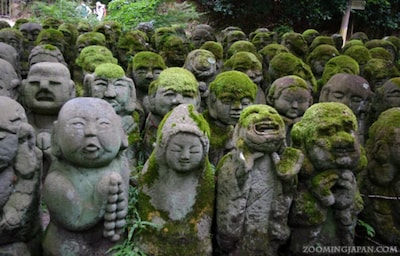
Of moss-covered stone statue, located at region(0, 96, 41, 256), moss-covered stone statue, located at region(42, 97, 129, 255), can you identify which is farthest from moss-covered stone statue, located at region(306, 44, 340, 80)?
moss-covered stone statue, located at region(0, 96, 41, 256)

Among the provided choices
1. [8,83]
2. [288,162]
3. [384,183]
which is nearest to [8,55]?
[8,83]

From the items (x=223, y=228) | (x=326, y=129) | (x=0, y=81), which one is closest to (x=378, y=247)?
(x=326, y=129)

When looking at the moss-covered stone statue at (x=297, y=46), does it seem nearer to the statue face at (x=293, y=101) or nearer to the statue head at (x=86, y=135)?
the statue face at (x=293, y=101)

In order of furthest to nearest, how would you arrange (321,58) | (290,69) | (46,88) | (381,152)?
(321,58) < (290,69) < (46,88) < (381,152)

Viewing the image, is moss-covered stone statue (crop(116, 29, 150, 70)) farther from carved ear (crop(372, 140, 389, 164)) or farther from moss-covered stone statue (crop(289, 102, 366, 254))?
carved ear (crop(372, 140, 389, 164))

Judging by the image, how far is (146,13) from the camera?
14.6 metres

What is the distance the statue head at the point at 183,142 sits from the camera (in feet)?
11.2

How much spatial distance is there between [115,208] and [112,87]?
2.40m

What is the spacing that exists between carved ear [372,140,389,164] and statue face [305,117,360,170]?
54 cm

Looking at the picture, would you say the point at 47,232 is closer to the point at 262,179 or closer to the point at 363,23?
the point at 262,179

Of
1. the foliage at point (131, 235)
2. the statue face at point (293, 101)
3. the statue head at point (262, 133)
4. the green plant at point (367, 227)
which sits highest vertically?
the statue head at point (262, 133)

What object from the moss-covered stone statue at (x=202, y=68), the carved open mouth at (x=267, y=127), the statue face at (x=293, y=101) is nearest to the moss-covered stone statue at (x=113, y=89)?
the moss-covered stone statue at (x=202, y=68)

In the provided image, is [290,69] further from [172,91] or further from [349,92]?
[172,91]

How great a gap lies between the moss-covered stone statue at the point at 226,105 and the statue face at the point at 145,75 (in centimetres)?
149
